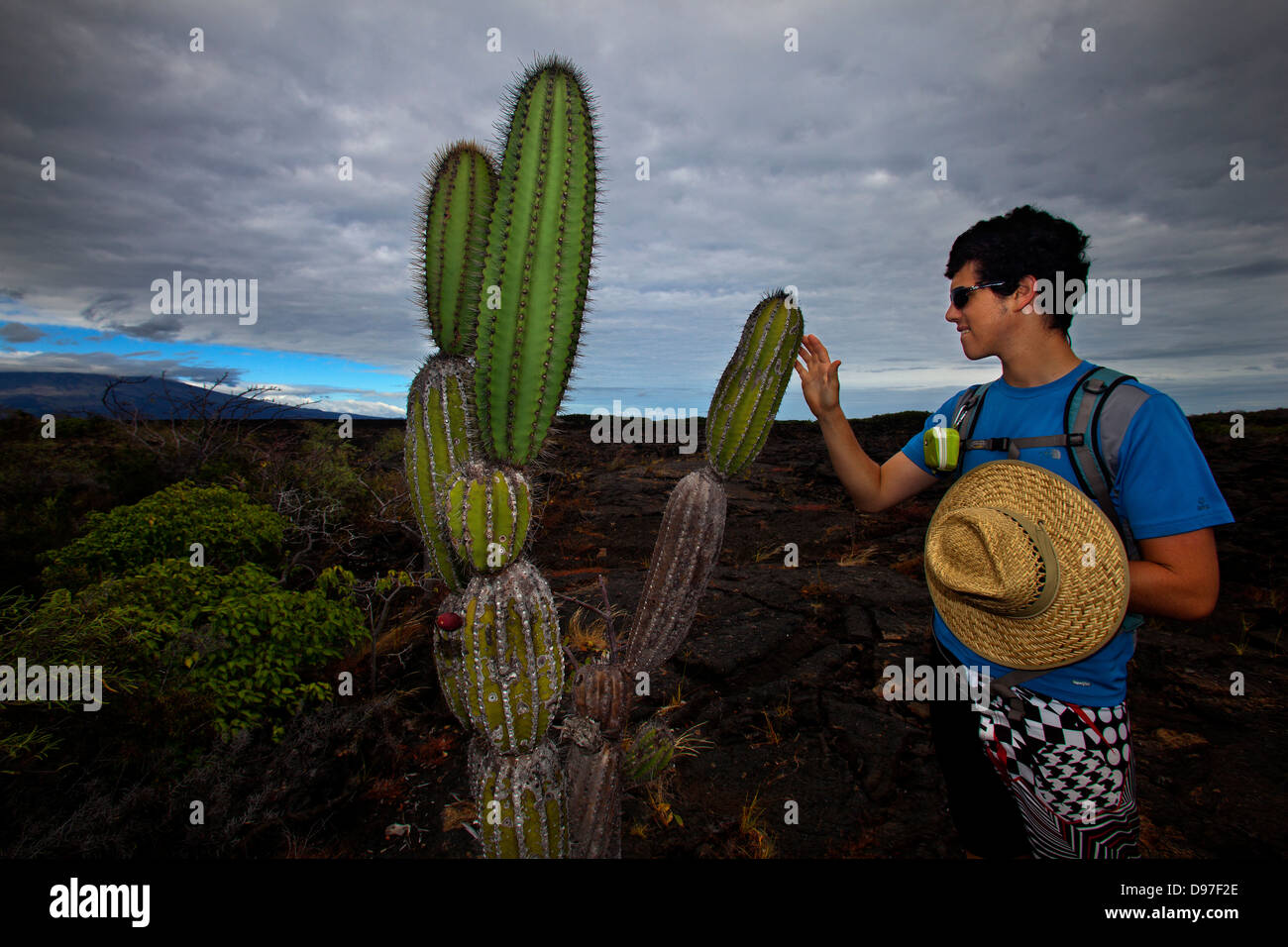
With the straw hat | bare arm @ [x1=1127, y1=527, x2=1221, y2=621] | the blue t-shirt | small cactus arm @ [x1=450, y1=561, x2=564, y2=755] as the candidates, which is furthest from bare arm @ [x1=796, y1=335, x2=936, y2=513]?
small cactus arm @ [x1=450, y1=561, x2=564, y2=755]

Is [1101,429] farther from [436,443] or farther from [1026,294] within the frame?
[436,443]

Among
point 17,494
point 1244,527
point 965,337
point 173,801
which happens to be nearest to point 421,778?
point 173,801

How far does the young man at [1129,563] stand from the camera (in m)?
1.64

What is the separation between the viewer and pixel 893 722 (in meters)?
4.29

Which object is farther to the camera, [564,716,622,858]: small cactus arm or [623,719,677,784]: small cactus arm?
[623,719,677,784]: small cactus arm

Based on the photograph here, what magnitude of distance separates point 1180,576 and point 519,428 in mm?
2124

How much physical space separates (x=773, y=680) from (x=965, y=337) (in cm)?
351

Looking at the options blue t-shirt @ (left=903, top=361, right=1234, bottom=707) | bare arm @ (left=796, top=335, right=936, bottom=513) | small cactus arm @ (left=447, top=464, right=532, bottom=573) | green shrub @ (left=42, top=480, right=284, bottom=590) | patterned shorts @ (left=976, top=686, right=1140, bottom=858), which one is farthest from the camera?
green shrub @ (left=42, top=480, right=284, bottom=590)

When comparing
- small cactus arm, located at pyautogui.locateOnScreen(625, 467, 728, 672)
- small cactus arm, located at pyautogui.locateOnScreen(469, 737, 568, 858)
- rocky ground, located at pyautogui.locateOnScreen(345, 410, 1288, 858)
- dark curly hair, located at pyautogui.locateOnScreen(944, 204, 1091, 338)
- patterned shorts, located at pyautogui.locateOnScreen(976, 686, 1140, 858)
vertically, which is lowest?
rocky ground, located at pyautogui.locateOnScreen(345, 410, 1288, 858)

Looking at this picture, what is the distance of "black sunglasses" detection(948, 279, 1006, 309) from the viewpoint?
78.5 inches

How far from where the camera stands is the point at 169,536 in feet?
17.7

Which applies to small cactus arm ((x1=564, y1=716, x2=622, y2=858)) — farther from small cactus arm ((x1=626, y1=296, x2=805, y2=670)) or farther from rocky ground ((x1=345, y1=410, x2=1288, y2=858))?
rocky ground ((x1=345, y1=410, x2=1288, y2=858))

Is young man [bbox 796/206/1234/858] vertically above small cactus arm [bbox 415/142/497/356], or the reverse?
small cactus arm [bbox 415/142/497/356]

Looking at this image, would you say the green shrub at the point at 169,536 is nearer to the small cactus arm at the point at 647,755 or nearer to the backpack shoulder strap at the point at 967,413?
the small cactus arm at the point at 647,755
